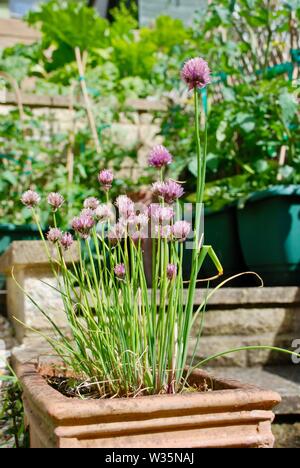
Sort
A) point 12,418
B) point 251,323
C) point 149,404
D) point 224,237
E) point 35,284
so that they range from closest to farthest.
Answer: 1. point 149,404
2. point 12,418
3. point 35,284
4. point 251,323
5. point 224,237

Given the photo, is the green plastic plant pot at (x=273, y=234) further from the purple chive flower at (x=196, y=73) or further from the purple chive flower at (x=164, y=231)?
the purple chive flower at (x=196, y=73)

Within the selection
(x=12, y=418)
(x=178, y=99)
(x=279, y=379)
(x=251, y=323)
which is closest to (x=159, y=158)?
(x=12, y=418)

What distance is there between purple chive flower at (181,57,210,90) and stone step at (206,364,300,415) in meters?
1.00

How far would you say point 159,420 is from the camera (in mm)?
1072

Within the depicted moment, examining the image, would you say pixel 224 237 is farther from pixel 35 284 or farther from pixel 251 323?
pixel 35 284

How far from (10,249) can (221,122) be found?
118 cm

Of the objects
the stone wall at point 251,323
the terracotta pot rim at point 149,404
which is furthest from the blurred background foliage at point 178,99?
the terracotta pot rim at point 149,404

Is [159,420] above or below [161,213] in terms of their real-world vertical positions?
below

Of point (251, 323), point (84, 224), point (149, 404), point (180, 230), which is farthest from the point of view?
point (251, 323)

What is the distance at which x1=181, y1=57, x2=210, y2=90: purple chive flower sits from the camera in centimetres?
113

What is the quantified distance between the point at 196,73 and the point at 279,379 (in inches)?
54.4

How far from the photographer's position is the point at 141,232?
132 centimetres

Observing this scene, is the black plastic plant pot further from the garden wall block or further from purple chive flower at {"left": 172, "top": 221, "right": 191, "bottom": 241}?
purple chive flower at {"left": 172, "top": 221, "right": 191, "bottom": 241}

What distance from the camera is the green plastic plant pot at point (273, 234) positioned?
2682 mm
